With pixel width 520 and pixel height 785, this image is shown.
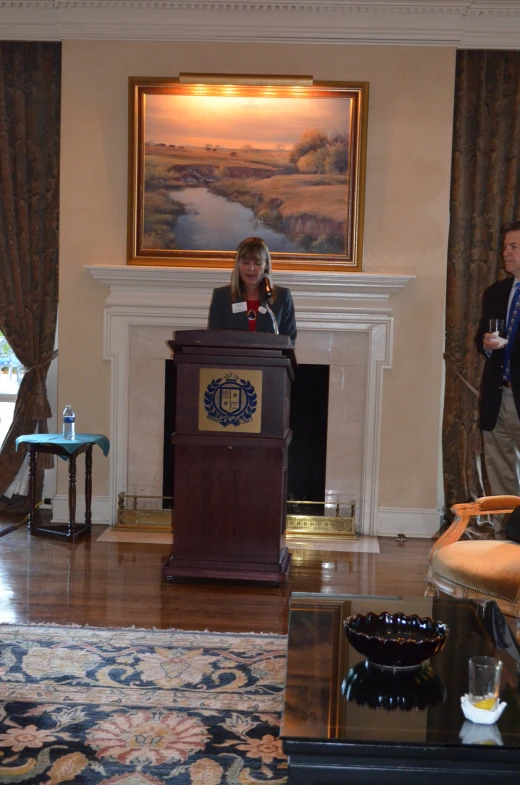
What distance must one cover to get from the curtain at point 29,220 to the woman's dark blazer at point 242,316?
5.55 feet

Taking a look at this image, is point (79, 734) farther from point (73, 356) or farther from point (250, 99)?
point (250, 99)

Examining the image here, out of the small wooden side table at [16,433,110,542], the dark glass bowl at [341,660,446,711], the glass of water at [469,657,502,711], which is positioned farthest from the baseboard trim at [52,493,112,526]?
the glass of water at [469,657,502,711]

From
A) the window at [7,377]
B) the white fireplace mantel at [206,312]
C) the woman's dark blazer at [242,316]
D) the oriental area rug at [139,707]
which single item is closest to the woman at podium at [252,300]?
the woman's dark blazer at [242,316]

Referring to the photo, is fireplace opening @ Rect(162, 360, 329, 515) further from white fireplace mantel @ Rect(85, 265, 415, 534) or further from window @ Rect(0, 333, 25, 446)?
window @ Rect(0, 333, 25, 446)

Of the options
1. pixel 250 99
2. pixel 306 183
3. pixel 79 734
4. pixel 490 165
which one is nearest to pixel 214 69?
pixel 250 99

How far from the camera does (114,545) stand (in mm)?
4914

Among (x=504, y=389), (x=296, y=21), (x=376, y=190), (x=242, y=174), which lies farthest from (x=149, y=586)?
(x=296, y=21)

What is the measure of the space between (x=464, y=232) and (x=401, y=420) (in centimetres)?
128

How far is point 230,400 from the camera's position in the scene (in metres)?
4.06

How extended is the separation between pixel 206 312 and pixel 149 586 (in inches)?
75.9

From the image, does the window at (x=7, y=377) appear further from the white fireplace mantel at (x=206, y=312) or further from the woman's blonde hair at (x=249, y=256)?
the woman's blonde hair at (x=249, y=256)

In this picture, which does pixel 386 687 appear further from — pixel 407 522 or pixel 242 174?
pixel 242 174

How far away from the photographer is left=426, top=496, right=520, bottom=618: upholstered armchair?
2973mm

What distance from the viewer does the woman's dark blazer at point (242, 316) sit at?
171 inches
